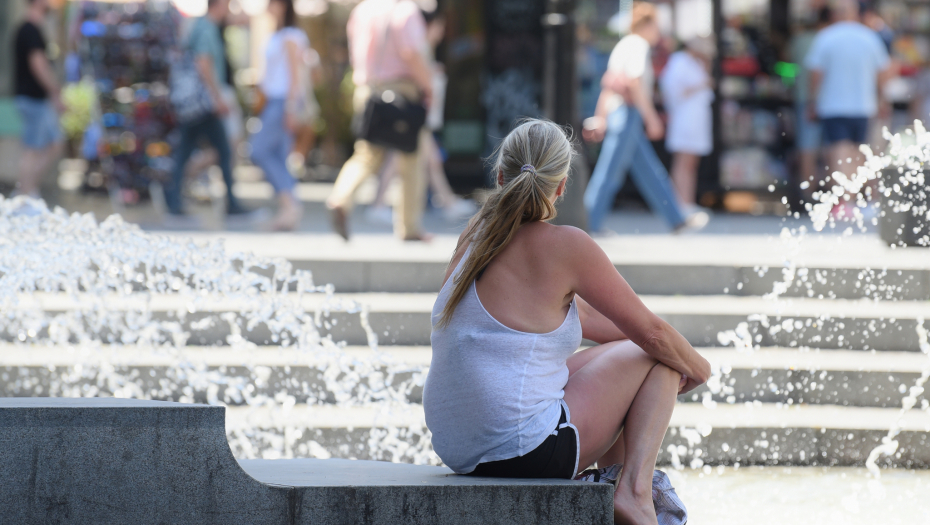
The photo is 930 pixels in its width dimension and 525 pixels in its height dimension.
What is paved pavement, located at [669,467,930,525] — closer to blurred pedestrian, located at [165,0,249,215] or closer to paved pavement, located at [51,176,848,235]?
paved pavement, located at [51,176,848,235]

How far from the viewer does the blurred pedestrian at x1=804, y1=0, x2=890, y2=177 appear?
8984mm

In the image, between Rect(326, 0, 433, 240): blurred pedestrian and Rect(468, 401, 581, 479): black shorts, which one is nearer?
Rect(468, 401, 581, 479): black shorts

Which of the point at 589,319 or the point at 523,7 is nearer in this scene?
the point at 589,319

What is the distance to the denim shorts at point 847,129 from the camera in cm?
912

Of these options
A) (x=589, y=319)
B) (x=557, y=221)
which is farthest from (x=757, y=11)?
(x=589, y=319)

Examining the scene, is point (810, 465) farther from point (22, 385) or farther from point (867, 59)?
point (867, 59)

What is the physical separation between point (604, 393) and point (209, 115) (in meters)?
6.08

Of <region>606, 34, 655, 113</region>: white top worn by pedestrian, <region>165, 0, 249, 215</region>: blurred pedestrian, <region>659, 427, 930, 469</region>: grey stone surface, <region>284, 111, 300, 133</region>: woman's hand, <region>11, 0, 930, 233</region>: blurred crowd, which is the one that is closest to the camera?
<region>659, 427, 930, 469</region>: grey stone surface

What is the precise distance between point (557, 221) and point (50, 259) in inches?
126

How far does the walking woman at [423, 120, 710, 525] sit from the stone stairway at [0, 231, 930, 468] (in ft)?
4.65

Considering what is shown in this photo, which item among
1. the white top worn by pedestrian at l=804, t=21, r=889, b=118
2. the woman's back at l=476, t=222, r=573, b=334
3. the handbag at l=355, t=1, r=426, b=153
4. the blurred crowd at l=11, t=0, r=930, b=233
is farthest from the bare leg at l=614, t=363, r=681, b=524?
the white top worn by pedestrian at l=804, t=21, r=889, b=118

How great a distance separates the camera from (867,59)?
898 cm

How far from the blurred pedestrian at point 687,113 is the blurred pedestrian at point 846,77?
98cm

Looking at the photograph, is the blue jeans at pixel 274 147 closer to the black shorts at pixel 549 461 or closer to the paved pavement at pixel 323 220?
the paved pavement at pixel 323 220
